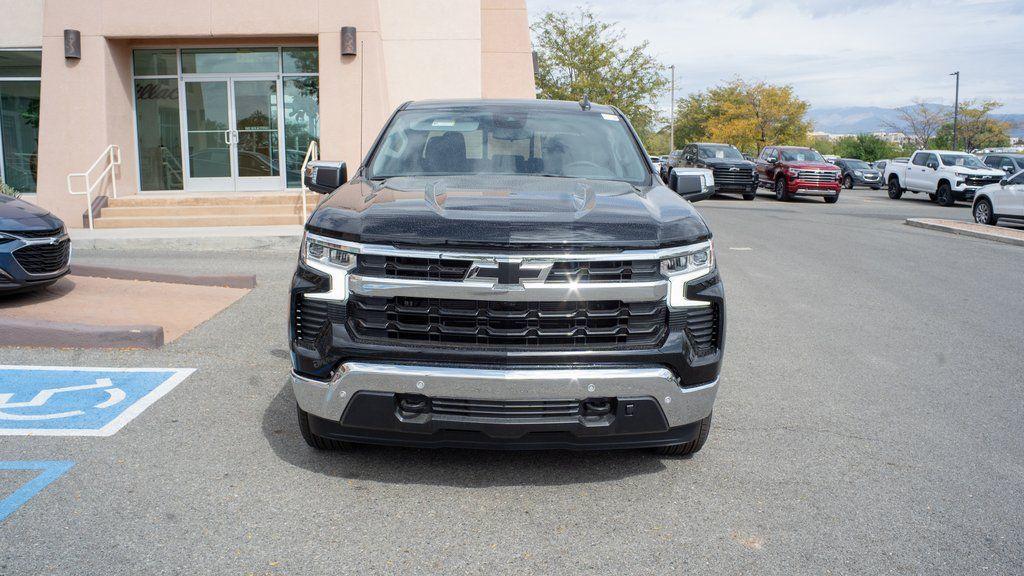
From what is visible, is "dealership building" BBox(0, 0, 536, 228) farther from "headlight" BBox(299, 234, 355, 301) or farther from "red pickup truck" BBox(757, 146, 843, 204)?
"red pickup truck" BBox(757, 146, 843, 204)

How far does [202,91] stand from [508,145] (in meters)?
15.5

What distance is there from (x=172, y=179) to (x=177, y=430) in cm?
1556

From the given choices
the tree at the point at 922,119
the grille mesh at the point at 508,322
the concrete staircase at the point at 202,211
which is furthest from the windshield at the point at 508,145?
the tree at the point at 922,119

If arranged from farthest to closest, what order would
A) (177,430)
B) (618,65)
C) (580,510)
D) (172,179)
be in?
(618,65)
(172,179)
(177,430)
(580,510)

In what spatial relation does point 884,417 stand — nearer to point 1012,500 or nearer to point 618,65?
point 1012,500

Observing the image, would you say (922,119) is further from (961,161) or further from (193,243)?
(193,243)

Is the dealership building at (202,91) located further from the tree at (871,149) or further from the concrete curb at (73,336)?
the tree at (871,149)

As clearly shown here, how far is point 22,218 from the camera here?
314 inches

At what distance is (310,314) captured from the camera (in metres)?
3.85

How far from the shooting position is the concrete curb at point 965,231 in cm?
1630

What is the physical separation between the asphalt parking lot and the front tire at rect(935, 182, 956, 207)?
23641 mm

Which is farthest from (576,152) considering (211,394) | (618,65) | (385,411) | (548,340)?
(618,65)

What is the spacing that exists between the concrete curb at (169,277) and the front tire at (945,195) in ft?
82.5

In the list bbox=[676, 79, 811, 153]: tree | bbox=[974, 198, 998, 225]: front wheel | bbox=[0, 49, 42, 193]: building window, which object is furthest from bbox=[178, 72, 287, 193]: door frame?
bbox=[676, 79, 811, 153]: tree
